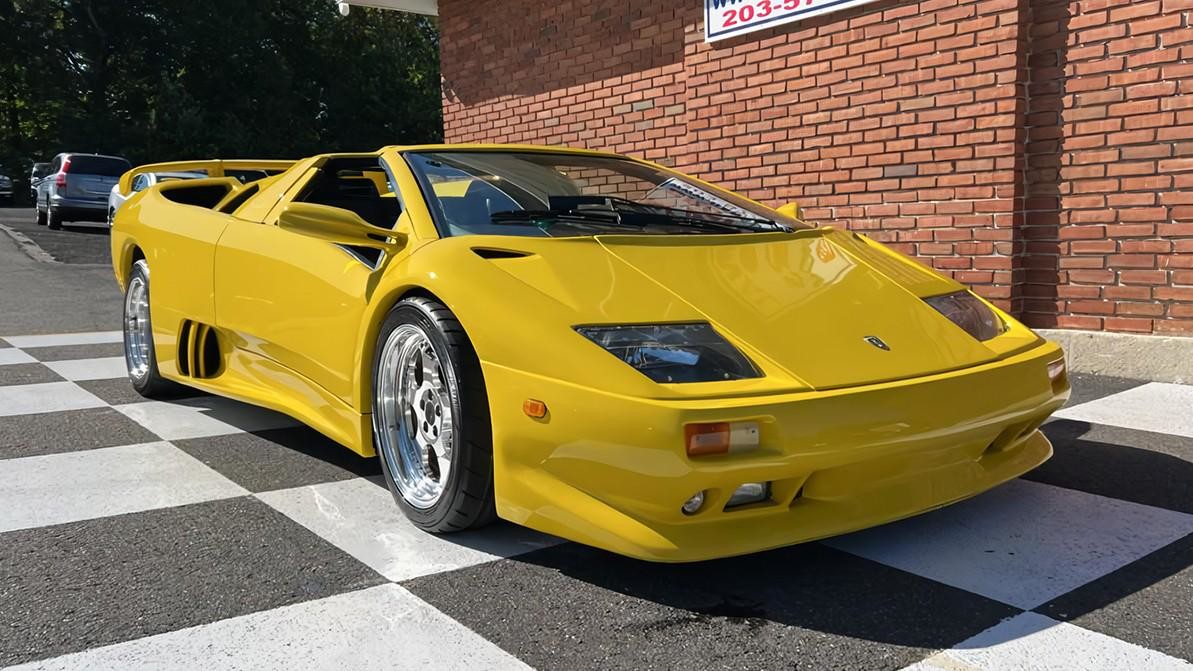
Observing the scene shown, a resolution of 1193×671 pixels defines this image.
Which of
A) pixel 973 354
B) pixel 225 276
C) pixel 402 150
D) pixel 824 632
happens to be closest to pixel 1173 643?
pixel 824 632

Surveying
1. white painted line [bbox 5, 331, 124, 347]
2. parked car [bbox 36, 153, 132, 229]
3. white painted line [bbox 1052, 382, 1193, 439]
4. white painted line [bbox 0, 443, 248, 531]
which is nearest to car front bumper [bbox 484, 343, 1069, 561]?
white painted line [bbox 0, 443, 248, 531]

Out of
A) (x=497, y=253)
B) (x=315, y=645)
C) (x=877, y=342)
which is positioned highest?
(x=497, y=253)

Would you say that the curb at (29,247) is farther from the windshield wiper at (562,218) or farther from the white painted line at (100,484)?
the windshield wiper at (562,218)

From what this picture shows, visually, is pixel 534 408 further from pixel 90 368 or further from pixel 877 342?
pixel 90 368

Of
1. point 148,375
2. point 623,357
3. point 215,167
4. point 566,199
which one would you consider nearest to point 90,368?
point 148,375

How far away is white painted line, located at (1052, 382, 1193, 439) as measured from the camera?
3654 millimetres

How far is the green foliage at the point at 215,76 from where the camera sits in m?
29.2

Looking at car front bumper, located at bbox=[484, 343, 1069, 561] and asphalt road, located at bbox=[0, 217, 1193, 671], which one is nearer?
asphalt road, located at bbox=[0, 217, 1193, 671]

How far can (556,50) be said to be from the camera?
26.0 ft

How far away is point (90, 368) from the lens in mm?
5262

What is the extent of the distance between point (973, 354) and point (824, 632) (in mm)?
930

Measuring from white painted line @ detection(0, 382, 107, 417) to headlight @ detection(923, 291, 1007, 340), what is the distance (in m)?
3.66

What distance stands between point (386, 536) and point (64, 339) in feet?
16.2

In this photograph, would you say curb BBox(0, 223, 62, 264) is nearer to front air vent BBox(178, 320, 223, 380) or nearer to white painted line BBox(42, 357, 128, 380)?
white painted line BBox(42, 357, 128, 380)
